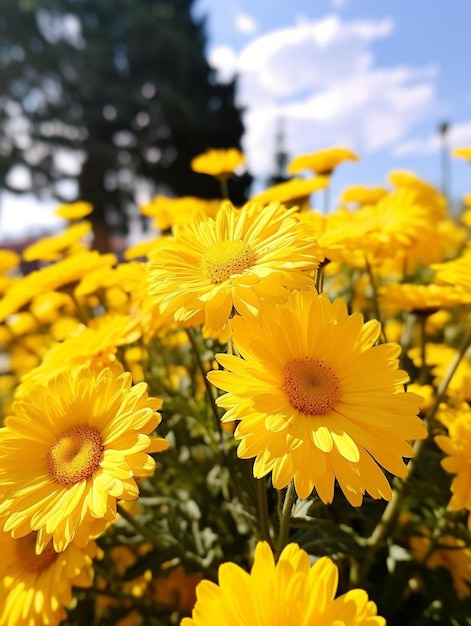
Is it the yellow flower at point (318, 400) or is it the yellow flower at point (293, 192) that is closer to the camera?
the yellow flower at point (318, 400)

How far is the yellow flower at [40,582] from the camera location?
29.0 inches

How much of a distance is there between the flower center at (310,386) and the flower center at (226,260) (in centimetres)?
15

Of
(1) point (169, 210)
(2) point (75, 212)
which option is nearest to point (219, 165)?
(1) point (169, 210)

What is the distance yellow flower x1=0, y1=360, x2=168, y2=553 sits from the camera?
600 millimetres

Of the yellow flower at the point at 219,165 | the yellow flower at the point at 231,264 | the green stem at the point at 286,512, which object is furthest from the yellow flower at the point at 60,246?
the green stem at the point at 286,512

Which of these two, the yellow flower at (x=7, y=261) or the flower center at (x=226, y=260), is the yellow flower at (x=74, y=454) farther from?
the yellow flower at (x=7, y=261)

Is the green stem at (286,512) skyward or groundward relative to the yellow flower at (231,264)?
groundward

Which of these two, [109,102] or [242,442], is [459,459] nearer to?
[242,442]

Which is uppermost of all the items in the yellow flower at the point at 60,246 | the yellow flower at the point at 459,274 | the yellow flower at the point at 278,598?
the yellow flower at the point at 459,274

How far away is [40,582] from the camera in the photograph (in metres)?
0.76

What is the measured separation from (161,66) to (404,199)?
617 inches

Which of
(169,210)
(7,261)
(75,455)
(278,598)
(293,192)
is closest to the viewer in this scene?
(278,598)

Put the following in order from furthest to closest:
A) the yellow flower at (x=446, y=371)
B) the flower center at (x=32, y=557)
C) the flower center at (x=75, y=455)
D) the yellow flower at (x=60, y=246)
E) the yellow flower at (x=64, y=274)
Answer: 1. the yellow flower at (x=60, y=246)
2. the yellow flower at (x=64, y=274)
3. the yellow flower at (x=446, y=371)
4. the flower center at (x=32, y=557)
5. the flower center at (x=75, y=455)

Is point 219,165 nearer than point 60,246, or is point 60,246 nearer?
point 60,246
